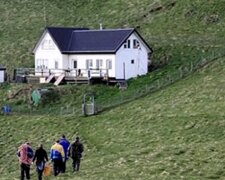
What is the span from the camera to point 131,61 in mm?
80188

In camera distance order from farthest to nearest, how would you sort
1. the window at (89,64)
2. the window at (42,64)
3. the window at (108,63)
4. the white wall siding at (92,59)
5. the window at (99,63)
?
the window at (42,64) < the window at (89,64) < the window at (99,63) < the window at (108,63) < the white wall siding at (92,59)

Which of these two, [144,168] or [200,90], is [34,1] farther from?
[144,168]

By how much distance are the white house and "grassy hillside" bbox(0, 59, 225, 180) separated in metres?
9.79

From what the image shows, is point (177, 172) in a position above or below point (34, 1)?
below

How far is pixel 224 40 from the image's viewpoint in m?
85.6

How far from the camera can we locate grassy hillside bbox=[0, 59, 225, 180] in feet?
125

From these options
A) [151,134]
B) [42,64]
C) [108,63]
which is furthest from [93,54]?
[151,134]

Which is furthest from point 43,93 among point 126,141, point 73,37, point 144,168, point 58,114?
point 144,168

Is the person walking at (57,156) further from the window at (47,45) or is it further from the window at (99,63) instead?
the window at (47,45)

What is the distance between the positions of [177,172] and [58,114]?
31234 millimetres

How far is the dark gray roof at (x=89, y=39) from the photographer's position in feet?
262

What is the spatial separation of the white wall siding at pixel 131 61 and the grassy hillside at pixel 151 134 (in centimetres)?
918

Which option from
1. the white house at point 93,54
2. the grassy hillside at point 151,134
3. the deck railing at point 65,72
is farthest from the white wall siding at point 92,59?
the grassy hillside at point 151,134

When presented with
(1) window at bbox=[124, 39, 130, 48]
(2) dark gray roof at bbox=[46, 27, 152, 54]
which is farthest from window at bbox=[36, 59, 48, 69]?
(1) window at bbox=[124, 39, 130, 48]
